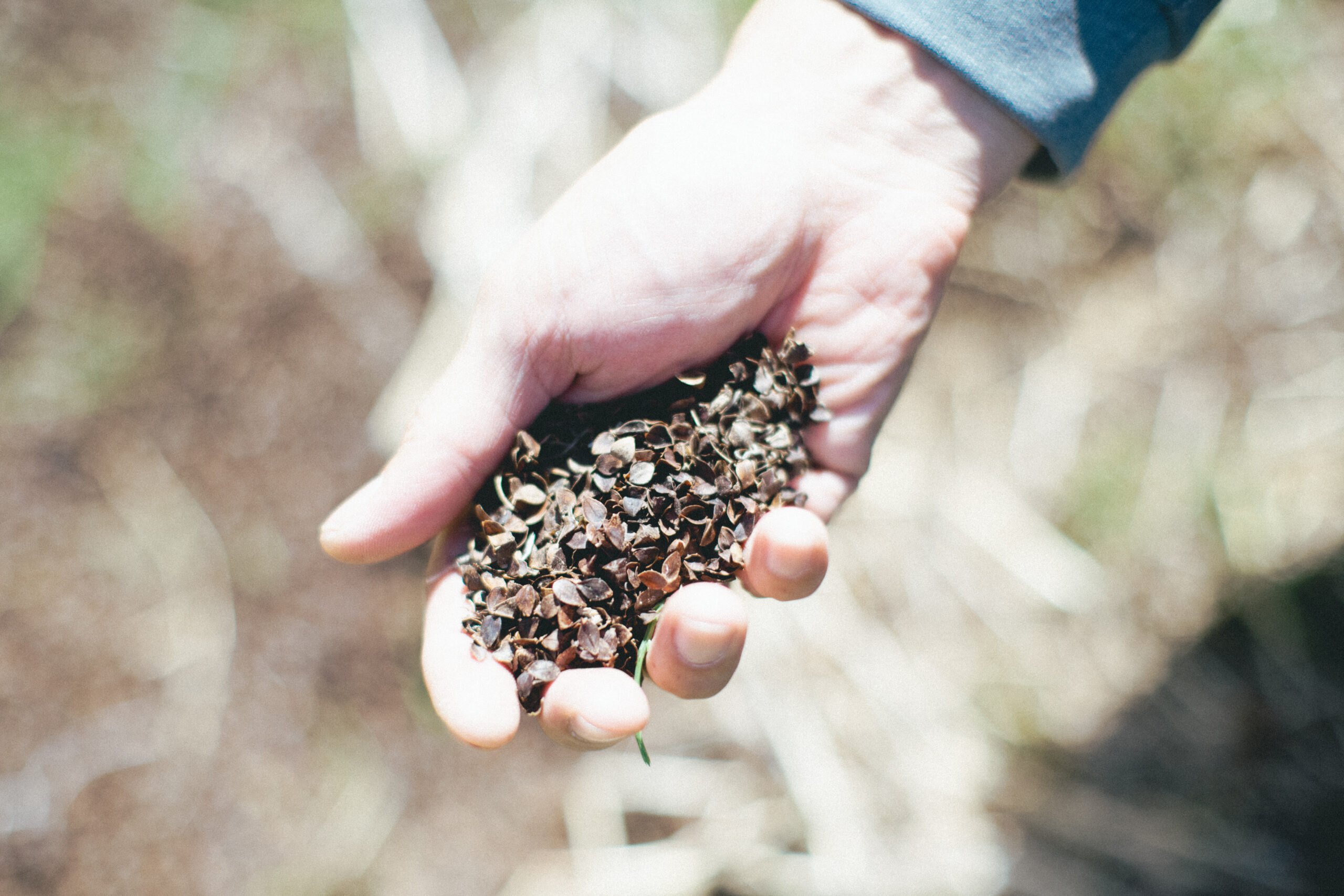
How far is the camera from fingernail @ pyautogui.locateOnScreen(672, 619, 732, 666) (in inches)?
73.0

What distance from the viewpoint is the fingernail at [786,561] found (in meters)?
1.94

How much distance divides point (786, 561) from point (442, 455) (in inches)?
36.4

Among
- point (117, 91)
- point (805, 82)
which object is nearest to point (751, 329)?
point (805, 82)

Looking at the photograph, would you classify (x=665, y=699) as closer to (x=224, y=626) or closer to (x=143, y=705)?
(x=224, y=626)

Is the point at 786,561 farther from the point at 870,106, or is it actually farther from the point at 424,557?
the point at 424,557

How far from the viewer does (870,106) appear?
250 centimetres

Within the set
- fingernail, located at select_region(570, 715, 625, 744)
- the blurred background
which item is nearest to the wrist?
the blurred background

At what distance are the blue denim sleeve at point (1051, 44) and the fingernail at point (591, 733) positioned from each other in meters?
2.00

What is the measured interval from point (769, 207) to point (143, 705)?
3027 millimetres

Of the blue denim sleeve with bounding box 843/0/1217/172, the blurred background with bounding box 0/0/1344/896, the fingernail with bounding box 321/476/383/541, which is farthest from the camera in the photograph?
the blurred background with bounding box 0/0/1344/896

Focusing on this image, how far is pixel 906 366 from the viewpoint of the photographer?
8.55 feet

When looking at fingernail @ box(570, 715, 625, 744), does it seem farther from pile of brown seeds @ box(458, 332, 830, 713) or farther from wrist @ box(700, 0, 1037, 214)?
wrist @ box(700, 0, 1037, 214)

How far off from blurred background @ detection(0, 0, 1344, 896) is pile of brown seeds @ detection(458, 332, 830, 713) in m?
1.21

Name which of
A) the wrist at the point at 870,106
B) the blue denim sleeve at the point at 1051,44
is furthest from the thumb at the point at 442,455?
the blue denim sleeve at the point at 1051,44
